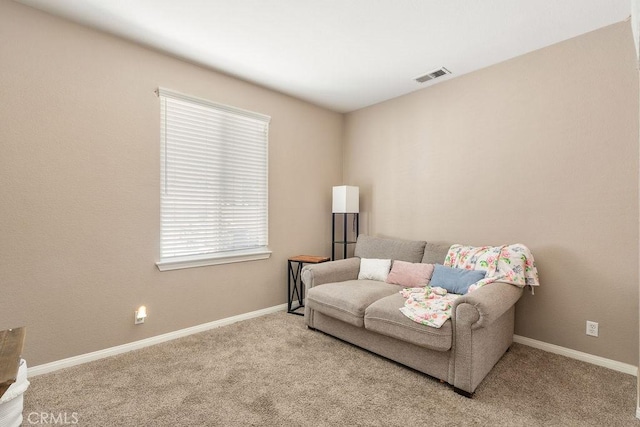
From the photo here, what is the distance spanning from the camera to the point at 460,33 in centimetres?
253

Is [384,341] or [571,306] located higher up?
[571,306]

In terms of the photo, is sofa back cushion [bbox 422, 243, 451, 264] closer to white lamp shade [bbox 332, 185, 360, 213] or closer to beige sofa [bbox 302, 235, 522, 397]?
beige sofa [bbox 302, 235, 522, 397]

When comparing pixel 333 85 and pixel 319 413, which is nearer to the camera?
pixel 319 413

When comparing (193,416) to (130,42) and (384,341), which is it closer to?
(384,341)

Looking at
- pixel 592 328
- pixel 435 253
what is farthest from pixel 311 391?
pixel 592 328

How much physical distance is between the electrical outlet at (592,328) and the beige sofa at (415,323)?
0.52 meters

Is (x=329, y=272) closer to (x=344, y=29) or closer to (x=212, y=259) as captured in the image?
(x=212, y=259)

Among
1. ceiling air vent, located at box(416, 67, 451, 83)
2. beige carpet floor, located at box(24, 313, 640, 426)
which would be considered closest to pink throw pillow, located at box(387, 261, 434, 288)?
beige carpet floor, located at box(24, 313, 640, 426)

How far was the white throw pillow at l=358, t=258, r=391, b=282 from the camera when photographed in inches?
133

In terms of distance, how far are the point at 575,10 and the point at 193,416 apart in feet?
12.2

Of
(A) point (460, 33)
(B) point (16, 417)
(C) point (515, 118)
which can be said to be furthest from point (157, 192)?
(C) point (515, 118)

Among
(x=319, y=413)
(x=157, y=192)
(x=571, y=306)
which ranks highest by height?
(x=157, y=192)

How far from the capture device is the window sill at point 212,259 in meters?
2.91

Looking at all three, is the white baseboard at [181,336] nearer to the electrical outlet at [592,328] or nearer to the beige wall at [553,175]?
the beige wall at [553,175]
